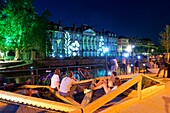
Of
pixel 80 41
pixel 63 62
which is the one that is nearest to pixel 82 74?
pixel 63 62

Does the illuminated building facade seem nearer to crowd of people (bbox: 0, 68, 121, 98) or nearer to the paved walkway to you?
crowd of people (bbox: 0, 68, 121, 98)

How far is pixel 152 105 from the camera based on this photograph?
825 centimetres

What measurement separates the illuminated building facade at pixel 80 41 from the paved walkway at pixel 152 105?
80.8 metres

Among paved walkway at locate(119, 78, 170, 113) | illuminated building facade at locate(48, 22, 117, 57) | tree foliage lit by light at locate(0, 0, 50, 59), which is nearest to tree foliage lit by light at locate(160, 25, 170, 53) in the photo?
tree foliage lit by light at locate(0, 0, 50, 59)

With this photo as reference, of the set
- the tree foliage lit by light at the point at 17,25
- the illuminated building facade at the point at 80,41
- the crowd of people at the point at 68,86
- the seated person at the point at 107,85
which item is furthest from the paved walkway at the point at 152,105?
the illuminated building facade at the point at 80,41

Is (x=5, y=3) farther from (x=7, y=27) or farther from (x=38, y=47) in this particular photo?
(x=38, y=47)

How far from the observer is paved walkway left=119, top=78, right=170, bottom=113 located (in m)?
7.57

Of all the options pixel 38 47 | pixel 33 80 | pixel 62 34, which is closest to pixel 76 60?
pixel 38 47

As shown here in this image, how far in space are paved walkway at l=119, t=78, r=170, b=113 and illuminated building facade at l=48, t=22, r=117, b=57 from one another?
265ft

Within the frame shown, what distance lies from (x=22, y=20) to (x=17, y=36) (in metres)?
3.00

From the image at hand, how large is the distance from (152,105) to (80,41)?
371 feet

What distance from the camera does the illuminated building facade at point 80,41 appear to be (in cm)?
9931

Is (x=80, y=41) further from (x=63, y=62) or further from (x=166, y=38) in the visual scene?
(x=166, y=38)

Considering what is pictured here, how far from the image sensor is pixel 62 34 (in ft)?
349
